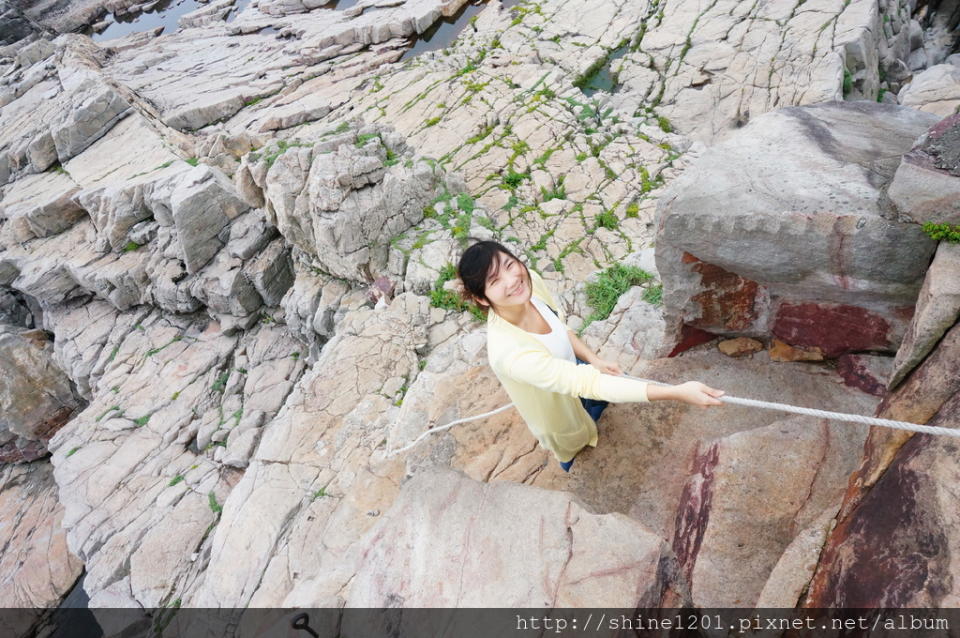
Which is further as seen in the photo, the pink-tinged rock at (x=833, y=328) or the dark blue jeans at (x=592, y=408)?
the dark blue jeans at (x=592, y=408)

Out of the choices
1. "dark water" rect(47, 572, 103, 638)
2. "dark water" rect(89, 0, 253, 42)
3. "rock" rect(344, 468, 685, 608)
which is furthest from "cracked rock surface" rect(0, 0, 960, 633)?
"dark water" rect(89, 0, 253, 42)

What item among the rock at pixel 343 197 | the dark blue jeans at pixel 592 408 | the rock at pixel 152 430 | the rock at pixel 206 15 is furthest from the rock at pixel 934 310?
the rock at pixel 206 15

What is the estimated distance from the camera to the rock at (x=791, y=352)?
4754 millimetres

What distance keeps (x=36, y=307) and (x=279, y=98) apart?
10.2m

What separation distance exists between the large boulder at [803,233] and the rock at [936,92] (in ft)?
27.6

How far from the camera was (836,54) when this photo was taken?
1215 centimetres

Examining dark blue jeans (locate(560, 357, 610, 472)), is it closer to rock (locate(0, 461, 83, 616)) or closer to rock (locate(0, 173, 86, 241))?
rock (locate(0, 461, 83, 616))

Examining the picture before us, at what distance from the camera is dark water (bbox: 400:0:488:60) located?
752 inches

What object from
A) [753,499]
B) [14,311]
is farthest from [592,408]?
[14,311]

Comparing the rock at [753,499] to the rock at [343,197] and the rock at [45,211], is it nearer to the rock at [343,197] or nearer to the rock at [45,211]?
the rock at [343,197]

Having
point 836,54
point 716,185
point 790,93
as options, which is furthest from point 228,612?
point 836,54

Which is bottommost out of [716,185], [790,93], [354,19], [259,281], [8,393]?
[8,393]

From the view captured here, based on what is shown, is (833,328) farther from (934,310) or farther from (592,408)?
(592,408)

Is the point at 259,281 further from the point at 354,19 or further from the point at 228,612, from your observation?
the point at 354,19
